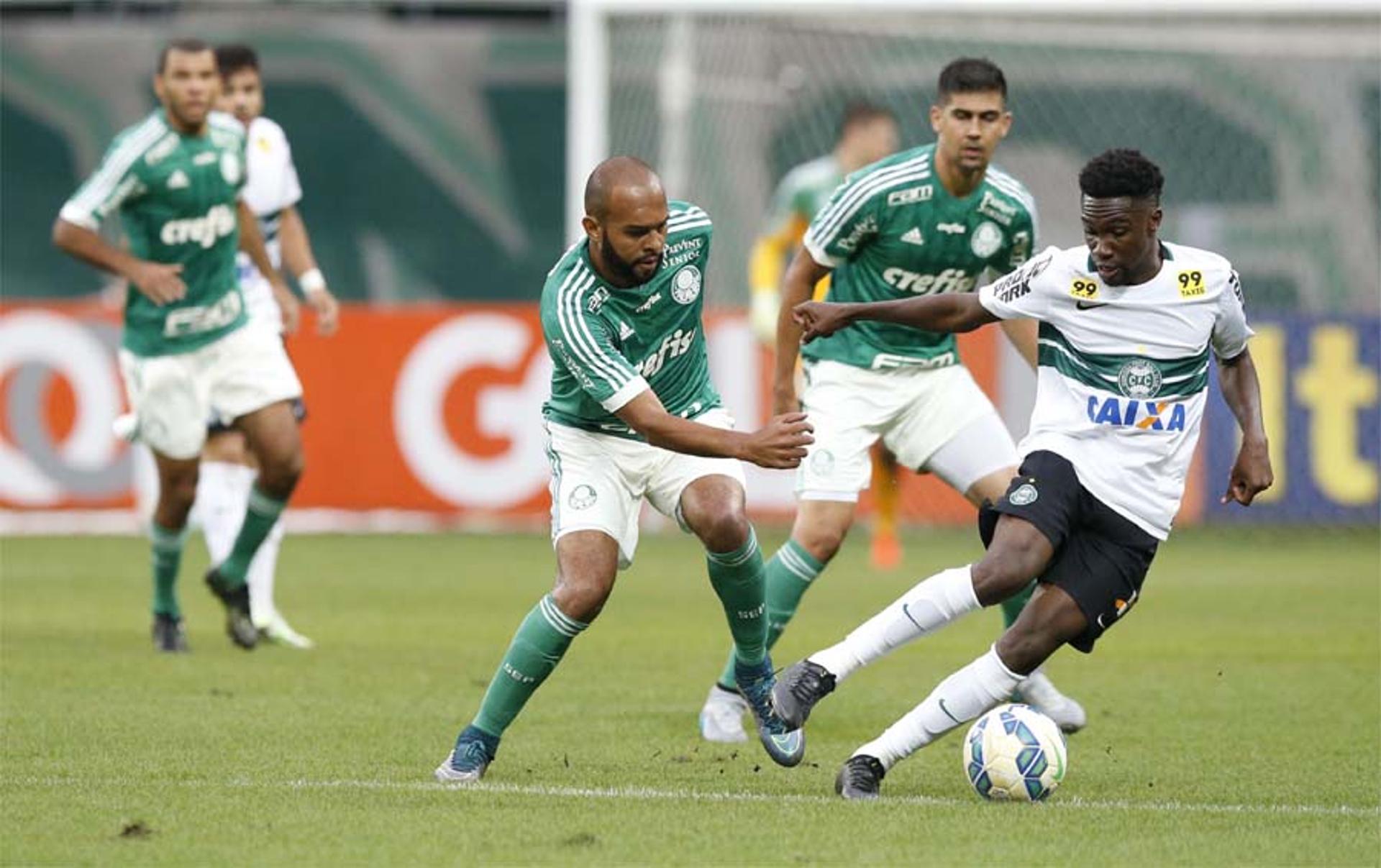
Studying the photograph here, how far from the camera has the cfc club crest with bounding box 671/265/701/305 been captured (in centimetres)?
752

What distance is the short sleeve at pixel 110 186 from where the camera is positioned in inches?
424

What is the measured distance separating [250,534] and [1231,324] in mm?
5293

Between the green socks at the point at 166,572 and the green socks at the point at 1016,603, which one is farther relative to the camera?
the green socks at the point at 166,572

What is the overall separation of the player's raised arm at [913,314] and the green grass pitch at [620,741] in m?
1.39

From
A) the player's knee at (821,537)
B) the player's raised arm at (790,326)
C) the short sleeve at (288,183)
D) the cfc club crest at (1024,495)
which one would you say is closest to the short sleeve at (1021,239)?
the player's raised arm at (790,326)

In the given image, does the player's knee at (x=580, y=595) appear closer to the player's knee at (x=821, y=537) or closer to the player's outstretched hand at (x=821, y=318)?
the player's outstretched hand at (x=821, y=318)

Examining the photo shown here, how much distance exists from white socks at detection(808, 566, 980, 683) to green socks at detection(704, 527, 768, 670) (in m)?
0.39

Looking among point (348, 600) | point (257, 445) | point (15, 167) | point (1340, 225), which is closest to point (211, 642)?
point (257, 445)

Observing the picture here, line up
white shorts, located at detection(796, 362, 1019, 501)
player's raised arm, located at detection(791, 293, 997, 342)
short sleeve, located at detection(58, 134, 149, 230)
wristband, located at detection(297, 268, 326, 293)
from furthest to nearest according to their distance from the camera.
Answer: wristband, located at detection(297, 268, 326, 293) → short sleeve, located at detection(58, 134, 149, 230) → white shorts, located at detection(796, 362, 1019, 501) → player's raised arm, located at detection(791, 293, 997, 342)

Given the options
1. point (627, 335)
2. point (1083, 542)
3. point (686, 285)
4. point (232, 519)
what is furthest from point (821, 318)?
point (232, 519)

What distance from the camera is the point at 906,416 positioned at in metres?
9.27

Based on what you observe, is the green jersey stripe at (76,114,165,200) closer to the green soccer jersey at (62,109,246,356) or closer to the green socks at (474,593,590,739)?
the green soccer jersey at (62,109,246,356)

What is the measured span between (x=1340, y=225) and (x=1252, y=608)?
866 centimetres

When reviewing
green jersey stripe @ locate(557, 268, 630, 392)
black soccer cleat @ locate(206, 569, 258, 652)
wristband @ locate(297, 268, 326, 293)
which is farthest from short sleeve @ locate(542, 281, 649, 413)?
wristband @ locate(297, 268, 326, 293)
